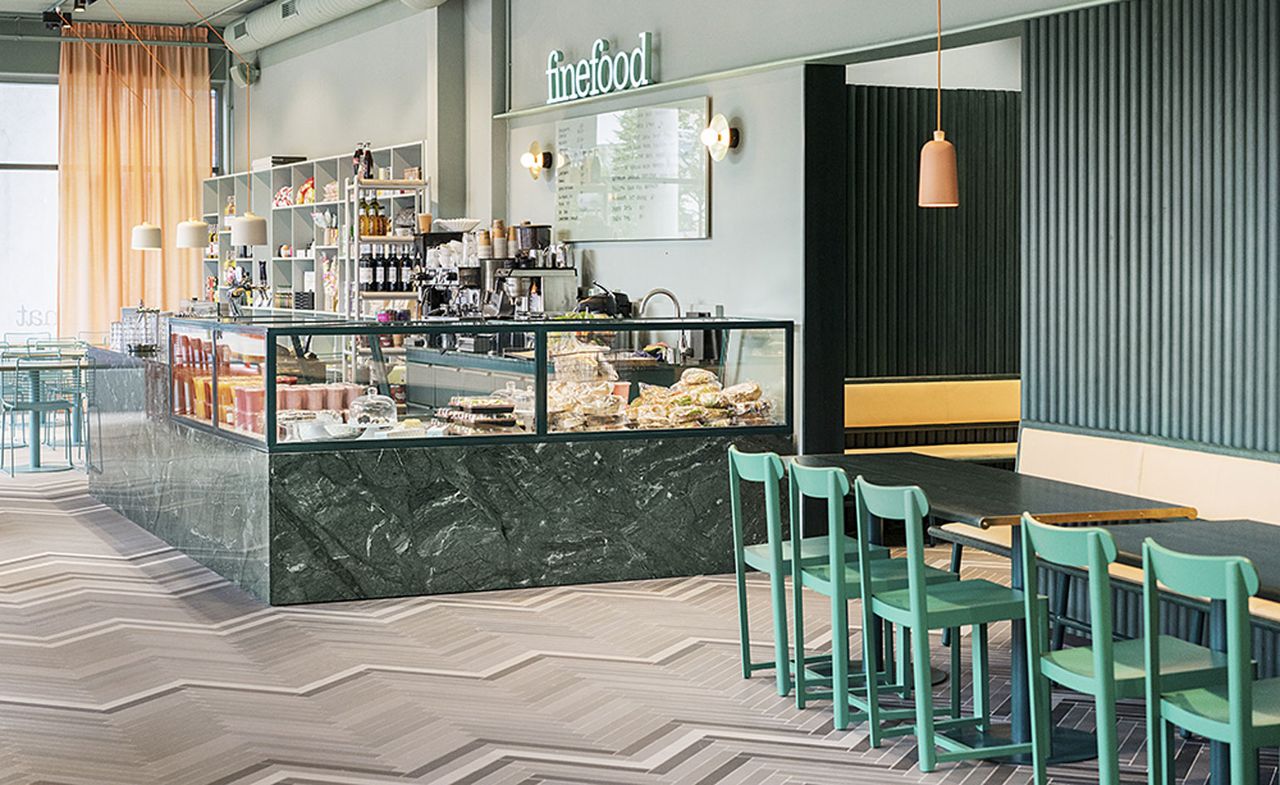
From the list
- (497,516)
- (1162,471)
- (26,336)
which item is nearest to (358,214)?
(497,516)

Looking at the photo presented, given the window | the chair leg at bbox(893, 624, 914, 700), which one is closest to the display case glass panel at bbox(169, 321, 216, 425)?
the chair leg at bbox(893, 624, 914, 700)

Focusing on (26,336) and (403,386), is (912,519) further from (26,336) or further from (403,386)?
(26,336)

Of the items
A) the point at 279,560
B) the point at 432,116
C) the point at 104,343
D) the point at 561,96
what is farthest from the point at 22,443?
the point at 279,560

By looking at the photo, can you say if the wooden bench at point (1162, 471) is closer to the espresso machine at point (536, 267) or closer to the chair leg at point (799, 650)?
the chair leg at point (799, 650)

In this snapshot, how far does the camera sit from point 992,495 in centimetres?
502

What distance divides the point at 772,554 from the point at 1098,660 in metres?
1.66

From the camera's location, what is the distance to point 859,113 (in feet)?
28.1

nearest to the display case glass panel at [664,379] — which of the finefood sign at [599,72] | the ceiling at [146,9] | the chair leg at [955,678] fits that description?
the finefood sign at [599,72]

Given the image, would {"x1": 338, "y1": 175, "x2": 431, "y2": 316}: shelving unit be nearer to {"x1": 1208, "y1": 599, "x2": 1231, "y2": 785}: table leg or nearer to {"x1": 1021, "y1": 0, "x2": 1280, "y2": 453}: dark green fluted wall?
{"x1": 1021, "y1": 0, "x2": 1280, "y2": 453}: dark green fluted wall

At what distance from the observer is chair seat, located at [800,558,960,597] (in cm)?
496

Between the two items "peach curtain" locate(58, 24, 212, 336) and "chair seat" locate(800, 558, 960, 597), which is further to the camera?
"peach curtain" locate(58, 24, 212, 336)

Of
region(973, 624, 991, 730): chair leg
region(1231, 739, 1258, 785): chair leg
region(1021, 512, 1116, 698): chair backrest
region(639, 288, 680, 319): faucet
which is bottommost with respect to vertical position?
region(973, 624, 991, 730): chair leg

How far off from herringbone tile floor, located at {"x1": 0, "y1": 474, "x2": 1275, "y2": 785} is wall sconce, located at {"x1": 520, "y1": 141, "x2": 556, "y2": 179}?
3849 mm

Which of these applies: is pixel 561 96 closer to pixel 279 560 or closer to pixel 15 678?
pixel 279 560
